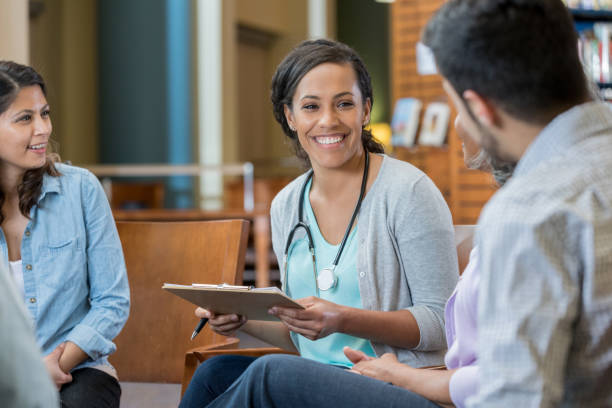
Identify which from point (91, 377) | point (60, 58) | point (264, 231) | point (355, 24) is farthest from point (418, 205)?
point (355, 24)

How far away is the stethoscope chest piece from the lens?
177 cm

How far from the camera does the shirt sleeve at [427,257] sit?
1.68 m

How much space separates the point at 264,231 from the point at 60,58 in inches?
240

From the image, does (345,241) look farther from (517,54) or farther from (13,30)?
(13,30)

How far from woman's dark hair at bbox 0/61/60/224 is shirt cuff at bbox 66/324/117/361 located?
12.7 inches

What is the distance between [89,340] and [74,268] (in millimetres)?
188

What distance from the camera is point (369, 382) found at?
48.9 inches

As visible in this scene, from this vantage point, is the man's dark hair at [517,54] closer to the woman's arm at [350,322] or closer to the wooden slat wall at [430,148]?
the woman's arm at [350,322]

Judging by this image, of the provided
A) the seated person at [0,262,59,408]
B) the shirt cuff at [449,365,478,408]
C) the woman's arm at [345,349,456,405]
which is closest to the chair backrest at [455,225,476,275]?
the woman's arm at [345,349,456,405]

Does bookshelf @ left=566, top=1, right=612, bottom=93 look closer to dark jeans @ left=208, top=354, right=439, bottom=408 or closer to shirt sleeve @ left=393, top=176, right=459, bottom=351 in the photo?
shirt sleeve @ left=393, top=176, right=459, bottom=351

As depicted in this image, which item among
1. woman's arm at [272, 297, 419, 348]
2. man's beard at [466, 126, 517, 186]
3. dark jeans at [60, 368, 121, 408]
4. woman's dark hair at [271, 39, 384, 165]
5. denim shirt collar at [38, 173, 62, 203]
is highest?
woman's dark hair at [271, 39, 384, 165]

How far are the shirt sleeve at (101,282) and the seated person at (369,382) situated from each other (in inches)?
20.7

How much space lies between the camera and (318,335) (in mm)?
1610

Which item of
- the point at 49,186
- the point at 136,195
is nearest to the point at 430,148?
the point at 136,195
